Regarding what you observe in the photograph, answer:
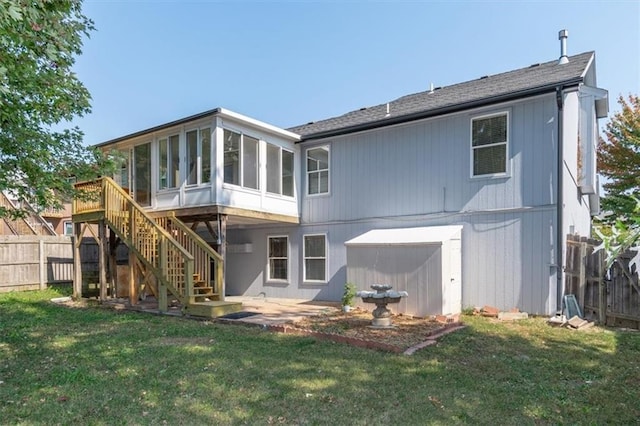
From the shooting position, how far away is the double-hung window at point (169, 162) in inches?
412

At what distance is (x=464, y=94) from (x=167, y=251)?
27.2ft

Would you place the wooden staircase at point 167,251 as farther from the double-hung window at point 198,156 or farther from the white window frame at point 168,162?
the double-hung window at point 198,156

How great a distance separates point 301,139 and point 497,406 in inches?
356

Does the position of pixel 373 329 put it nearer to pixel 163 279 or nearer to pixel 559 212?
pixel 559 212

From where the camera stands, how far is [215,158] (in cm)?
939

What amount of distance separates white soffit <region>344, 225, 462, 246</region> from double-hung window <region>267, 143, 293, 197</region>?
2.90m

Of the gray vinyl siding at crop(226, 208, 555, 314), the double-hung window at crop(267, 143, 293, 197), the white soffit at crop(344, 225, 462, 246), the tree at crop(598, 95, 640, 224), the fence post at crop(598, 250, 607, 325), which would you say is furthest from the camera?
the tree at crop(598, 95, 640, 224)

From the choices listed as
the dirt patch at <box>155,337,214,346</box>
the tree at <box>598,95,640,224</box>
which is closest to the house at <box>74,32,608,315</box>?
the dirt patch at <box>155,337,214,346</box>

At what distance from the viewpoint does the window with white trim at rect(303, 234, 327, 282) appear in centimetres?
1132

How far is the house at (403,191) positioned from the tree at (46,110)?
2.67 metres

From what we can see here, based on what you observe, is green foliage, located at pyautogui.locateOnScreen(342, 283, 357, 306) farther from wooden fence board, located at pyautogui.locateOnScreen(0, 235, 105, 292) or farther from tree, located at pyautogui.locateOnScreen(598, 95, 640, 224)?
tree, located at pyautogui.locateOnScreen(598, 95, 640, 224)

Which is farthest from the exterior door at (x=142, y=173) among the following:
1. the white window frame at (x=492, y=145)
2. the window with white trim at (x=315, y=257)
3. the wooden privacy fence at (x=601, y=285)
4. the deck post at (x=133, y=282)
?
the wooden privacy fence at (x=601, y=285)

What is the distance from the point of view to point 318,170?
38.6 feet

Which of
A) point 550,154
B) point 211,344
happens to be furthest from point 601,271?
point 211,344
